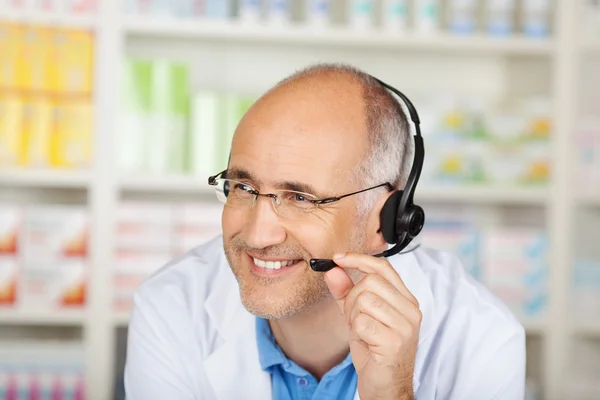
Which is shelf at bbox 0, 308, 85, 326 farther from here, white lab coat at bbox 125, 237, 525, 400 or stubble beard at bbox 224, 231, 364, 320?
stubble beard at bbox 224, 231, 364, 320

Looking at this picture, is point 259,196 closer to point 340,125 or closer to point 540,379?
point 340,125

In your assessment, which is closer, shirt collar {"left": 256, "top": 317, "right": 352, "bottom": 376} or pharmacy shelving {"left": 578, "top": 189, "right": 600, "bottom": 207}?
shirt collar {"left": 256, "top": 317, "right": 352, "bottom": 376}

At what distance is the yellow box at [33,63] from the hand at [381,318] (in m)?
1.66

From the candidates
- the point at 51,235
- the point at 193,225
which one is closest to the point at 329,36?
the point at 193,225

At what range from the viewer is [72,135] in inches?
97.0

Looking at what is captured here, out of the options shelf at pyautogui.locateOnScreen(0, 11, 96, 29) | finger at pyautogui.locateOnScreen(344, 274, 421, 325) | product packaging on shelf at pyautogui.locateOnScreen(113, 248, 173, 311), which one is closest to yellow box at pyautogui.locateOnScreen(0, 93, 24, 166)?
shelf at pyautogui.locateOnScreen(0, 11, 96, 29)

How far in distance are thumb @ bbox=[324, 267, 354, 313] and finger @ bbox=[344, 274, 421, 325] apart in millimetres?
32

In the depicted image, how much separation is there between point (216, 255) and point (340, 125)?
0.47 m

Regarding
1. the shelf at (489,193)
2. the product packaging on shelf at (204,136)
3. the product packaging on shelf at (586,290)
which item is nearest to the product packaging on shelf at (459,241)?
the shelf at (489,193)

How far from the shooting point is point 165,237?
2479 millimetres

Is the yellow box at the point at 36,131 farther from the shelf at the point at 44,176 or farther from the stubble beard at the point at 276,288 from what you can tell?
the stubble beard at the point at 276,288

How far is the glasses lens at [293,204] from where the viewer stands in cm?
121

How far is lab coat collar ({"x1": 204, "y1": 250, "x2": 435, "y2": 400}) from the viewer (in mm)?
1391

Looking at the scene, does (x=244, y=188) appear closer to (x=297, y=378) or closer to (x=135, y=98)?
(x=297, y=378)
